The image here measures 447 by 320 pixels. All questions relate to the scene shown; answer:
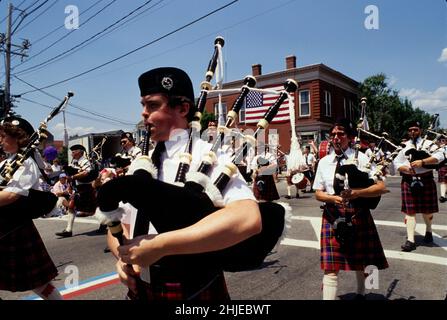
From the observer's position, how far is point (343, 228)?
2.99 m

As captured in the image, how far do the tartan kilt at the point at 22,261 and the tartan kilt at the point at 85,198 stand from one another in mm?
4142

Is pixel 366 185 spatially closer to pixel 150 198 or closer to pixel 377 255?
pixel 377 255

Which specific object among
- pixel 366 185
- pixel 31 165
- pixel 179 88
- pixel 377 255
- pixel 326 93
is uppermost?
pixel 326 93

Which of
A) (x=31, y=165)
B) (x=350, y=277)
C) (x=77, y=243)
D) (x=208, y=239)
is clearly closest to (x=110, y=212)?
(x=208, y=239)

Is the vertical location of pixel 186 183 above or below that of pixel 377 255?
above

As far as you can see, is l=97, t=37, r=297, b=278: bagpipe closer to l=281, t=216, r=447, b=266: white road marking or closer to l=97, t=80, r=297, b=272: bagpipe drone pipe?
l=97, t=80, r=297, b=272: bagpipe drone pipe

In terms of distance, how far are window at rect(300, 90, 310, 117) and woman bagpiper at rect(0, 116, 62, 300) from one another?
2070cm

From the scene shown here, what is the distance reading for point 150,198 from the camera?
1.15 m

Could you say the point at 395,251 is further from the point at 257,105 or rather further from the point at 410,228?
the point at 257,105

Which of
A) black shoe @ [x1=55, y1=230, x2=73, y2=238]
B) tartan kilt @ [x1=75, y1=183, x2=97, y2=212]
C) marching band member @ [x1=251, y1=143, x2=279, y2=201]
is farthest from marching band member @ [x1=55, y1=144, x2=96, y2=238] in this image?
marching band member @ [x1=251, y1=143, x2=279, y2=201]

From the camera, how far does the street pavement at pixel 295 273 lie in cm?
340

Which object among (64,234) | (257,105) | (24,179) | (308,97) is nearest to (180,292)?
(24,179)

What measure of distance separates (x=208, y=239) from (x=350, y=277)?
3.35 meters
